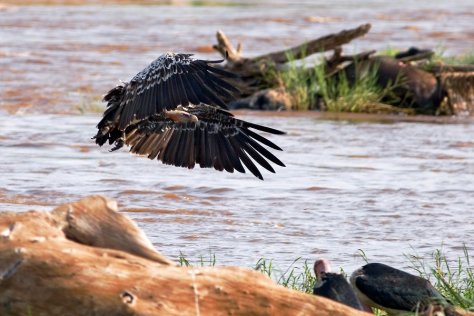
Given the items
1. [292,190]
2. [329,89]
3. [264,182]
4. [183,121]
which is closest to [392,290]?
[183,121]

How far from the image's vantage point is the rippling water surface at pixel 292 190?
339 inches

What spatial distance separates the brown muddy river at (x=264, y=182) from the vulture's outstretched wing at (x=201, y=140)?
64 cm

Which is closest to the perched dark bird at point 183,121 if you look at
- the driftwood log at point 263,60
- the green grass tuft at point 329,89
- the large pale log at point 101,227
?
the large pale log at point 101,227

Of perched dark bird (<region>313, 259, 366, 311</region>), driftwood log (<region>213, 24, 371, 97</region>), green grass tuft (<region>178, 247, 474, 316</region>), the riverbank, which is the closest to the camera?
perched dark bird (<region>313, 259, 366, 311</region>)

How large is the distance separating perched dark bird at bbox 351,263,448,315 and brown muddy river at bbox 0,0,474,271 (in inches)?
81.8

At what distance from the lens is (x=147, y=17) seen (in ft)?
106

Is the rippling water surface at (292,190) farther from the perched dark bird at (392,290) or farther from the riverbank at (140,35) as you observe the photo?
the riverbank at (140,35)

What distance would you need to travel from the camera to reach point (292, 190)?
1078 cm

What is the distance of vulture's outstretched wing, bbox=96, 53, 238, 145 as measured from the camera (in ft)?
23.0

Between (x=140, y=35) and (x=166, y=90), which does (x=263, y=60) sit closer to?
(x=166, y=90)

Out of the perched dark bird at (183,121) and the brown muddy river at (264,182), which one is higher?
the perched dark bird at (183,121)

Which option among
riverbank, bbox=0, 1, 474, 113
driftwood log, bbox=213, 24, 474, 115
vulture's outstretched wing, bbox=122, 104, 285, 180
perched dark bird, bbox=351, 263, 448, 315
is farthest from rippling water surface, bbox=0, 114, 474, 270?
riverbank, bbox=0, 1, 474, 113

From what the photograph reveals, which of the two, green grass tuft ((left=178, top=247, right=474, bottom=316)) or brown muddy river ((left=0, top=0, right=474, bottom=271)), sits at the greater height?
green grass tuft ((left=178, top=247, right=474, bottom=316))

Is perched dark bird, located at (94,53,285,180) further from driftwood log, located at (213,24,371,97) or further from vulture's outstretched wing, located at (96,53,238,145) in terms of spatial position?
driftwood log, located at (213,24,371,97)
